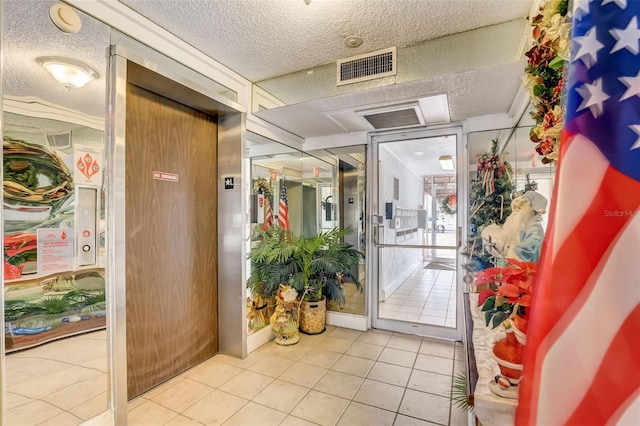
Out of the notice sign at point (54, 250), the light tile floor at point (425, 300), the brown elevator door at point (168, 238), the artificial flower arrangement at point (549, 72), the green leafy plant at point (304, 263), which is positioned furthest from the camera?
the light tile floor at point (425, 300)

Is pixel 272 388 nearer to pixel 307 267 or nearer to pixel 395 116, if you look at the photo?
pixel 307 267

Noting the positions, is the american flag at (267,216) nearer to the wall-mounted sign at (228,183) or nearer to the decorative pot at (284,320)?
the wall-mounted sign at (228,183)

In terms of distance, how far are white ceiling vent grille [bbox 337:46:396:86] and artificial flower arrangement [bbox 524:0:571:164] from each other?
134 centimetres

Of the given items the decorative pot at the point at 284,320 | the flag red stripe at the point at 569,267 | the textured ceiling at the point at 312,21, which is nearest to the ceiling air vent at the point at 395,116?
the textured ceiling at the point at 312,21

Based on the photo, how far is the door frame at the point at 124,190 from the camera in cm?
184

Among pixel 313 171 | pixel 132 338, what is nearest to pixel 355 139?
pixel 313 171

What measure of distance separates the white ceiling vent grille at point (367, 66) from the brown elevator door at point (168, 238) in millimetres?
1306

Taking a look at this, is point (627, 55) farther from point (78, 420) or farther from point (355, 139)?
point (355, 139)

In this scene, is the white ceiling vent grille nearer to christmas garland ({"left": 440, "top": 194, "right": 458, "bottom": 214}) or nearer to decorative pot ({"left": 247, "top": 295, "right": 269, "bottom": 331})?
christmas garland ({"left": 440, "top": 194, "right": 458, "bottom": 214})

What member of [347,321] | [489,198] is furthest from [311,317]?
[489,198]

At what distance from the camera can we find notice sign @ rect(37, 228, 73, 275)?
1531 millimetres

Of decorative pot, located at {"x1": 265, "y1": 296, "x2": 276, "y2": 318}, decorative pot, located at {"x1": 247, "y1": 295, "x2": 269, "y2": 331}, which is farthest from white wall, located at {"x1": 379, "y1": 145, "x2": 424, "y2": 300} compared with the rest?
decorative pot, located at {"x1": 247, "y1": 295, "x2": 269, "y2": 331}

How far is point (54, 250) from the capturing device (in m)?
1.58

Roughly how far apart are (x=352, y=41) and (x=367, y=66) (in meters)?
0.23
